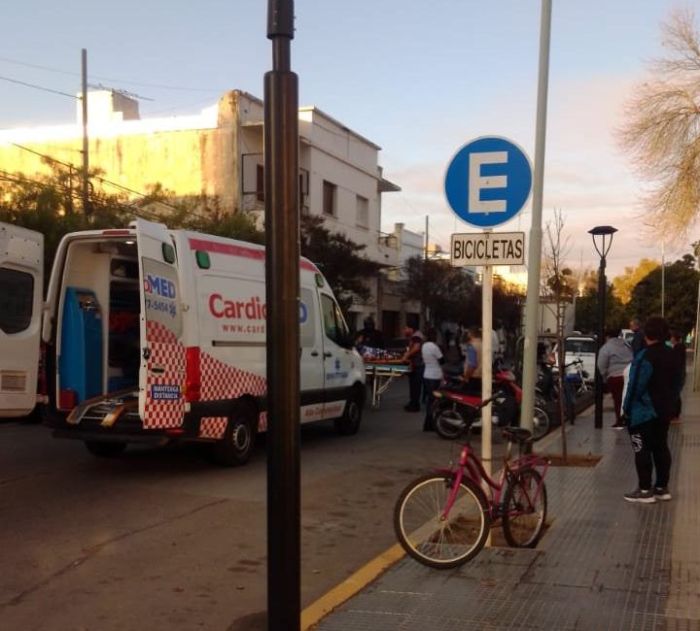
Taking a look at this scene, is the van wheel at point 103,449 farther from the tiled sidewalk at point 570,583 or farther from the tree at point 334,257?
the tree at point 334,257

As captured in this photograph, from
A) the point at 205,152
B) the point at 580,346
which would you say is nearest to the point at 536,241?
the point at 580,346

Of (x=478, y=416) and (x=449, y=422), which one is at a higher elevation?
(x=478, y=416)

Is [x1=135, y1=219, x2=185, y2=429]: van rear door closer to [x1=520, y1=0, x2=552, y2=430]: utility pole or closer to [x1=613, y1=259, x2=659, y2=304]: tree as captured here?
[x1=520, y1=0, x2=552, y2=430]: utility pole

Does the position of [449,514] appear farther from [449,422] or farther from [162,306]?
[449,422]

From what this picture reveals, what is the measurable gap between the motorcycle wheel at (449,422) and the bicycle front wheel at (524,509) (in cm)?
622

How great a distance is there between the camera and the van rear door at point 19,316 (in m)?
8.75

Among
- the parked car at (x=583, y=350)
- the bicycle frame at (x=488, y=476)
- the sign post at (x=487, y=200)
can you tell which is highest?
the sign post at (x=487, y=200)

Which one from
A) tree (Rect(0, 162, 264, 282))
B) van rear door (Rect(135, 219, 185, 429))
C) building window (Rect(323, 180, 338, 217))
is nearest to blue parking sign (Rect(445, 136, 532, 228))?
van rear door (Rect(135, 219, 185, 429))

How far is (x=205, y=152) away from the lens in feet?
90.5

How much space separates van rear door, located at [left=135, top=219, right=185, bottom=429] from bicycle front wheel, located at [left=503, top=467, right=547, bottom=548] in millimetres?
3975

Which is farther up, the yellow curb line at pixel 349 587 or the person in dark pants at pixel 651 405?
the person in dark pants at pixel 651 405

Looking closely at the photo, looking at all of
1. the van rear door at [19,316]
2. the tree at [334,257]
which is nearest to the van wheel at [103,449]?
the van rear door at [19,316]

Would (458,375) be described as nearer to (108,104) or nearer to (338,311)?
(338,311)

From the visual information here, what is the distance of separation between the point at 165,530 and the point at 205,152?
2225 cm
